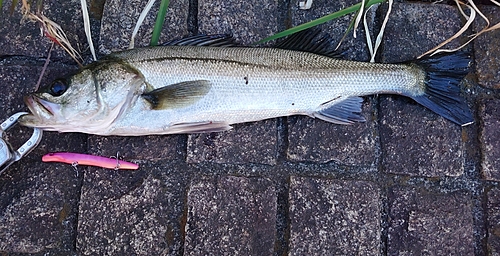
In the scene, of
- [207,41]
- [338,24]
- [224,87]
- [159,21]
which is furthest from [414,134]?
[159,21]

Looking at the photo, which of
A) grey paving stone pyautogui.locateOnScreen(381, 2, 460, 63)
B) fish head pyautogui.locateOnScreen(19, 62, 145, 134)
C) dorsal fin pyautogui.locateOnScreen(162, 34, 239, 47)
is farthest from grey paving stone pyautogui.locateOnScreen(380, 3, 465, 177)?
fish head pyautogui.locateOnScreen(19, 62, 145, 134)

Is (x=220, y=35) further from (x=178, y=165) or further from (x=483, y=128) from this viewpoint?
(x=483, y=128)

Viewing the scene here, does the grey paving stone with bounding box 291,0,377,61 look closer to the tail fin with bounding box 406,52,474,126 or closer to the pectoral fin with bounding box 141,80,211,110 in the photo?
the tail fin with bounding box 406,52,474,126

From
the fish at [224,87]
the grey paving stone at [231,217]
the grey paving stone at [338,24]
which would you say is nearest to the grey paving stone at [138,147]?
the fish at [224,87]

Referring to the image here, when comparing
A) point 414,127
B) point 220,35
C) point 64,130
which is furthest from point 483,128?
point 64,130

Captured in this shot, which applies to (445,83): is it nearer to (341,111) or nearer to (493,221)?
(341,111)

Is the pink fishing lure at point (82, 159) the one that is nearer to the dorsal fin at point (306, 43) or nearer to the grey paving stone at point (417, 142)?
the dorsal fin at point (306, 43)
